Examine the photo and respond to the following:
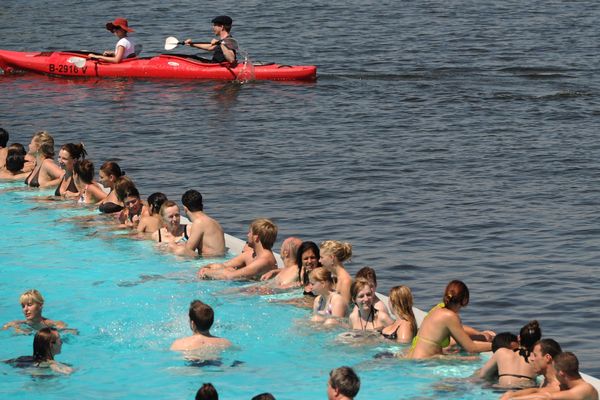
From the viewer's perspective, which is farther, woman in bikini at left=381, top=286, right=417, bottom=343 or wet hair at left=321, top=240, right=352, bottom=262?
wet hair at left=321, top=240, right=352, bottom=262

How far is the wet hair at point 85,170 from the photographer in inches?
708

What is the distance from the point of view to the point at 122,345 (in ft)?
43.1

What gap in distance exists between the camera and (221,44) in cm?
2903

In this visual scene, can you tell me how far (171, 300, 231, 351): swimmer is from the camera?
11789 millimetres

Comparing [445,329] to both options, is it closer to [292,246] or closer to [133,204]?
[292,246]

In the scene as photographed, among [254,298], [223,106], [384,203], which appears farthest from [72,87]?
[254,298]

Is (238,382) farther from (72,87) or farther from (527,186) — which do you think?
(72,87)

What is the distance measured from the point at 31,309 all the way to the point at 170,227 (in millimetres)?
3630

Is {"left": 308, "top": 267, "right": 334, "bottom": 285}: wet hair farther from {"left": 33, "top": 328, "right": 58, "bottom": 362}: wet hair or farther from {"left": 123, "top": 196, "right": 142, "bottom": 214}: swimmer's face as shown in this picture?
{"left": 123, "top": 196, "right": 142, "bottom": 214}: swimmer's face

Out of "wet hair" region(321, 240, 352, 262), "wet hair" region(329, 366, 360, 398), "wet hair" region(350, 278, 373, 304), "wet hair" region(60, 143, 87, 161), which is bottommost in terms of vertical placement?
"wet hair" region(329, 366, 360, 398)

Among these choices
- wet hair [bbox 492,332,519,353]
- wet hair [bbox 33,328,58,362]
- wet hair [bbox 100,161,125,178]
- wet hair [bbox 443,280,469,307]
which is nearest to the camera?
wet hair [bbox 492,332,519,353]

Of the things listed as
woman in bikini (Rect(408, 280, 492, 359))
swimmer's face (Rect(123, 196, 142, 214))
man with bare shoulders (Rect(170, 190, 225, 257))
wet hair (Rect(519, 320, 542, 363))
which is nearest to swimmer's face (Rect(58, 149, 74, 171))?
swimmer's face (Rect(123, 196, 142, 214))

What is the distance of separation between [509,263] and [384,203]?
3.71 metres

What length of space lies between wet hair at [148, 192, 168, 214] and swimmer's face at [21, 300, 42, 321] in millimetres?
3770
